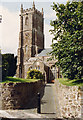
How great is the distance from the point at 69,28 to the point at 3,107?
7.85 meters

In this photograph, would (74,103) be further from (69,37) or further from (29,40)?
(29,40)

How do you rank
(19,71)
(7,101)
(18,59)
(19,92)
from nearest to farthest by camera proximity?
(7,101), (19,92), (19,71), (18,59)

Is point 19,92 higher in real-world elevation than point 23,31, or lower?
lower

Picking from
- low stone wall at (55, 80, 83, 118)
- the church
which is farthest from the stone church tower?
low stone wall at (55, 80, 83, 118)

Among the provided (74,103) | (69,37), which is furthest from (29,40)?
(74,103)

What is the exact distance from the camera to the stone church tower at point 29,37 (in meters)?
64.0

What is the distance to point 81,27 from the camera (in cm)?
959

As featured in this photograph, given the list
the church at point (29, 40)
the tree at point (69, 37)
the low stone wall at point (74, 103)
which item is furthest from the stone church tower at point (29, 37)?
the low stone wall at point (74, 103)

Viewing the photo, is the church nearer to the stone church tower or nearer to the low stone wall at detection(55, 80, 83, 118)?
the stone church tower

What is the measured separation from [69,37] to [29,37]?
5806cm

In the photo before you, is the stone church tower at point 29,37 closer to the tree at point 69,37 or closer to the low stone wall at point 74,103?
the tree at point 69,37

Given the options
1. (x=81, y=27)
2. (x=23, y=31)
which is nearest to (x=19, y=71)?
(x=23, y=31)

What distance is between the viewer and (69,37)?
9.83m

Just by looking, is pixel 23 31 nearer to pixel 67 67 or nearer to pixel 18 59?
pixel 18 59
